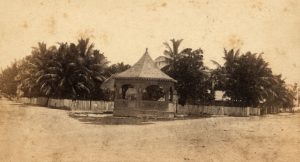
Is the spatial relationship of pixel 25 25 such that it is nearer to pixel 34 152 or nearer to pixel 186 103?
pixel 34 152

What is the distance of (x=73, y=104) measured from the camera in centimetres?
2136

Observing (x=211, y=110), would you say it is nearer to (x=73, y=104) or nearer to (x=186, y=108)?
(x=186, y=108)

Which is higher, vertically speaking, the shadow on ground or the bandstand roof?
the bandstand roof

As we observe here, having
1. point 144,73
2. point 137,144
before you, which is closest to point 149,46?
point 137,144

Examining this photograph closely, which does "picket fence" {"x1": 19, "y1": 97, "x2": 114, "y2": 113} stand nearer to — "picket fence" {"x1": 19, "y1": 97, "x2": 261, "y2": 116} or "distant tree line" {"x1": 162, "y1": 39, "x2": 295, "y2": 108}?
"picket fence" {"x1": 19, "y1": 97, "x2": 261, "y2": 116}

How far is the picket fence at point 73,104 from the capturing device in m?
21.2

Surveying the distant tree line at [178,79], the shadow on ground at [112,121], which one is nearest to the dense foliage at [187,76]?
the distant tree line at [178,79]

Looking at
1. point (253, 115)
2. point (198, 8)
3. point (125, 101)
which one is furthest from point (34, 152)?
point (253, 115)

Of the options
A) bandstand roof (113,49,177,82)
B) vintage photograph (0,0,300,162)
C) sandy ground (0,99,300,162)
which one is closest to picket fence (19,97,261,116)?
bandstand roof (113,49,177,82)

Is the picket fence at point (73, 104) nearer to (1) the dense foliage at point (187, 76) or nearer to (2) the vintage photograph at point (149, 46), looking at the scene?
(1) the dense foliage at point (187, 76)

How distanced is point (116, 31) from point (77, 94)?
39.8 feet

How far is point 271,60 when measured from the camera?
10.6m

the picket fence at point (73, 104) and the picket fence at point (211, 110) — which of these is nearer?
the picket fence at point (211, 110)

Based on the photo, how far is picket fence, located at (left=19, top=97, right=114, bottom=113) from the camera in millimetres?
21188
